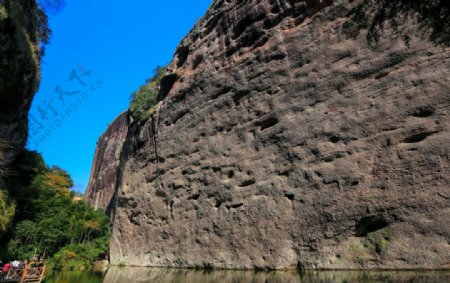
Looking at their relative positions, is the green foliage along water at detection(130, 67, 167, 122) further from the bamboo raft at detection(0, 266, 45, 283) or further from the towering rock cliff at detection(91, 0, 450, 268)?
the bamboo raft at detection(0, 266, 45, 283)

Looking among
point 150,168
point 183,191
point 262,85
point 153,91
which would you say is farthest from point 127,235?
point 262,85

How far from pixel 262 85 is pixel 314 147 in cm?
343

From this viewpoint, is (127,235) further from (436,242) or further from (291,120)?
(436,242)

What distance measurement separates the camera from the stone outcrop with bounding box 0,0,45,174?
14.4 m

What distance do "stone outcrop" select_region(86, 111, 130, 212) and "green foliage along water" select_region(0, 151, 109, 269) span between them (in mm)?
9622

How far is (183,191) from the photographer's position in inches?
552

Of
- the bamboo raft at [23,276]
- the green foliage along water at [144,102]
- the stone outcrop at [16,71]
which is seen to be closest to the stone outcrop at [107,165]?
the green foliage along water at [144,102]

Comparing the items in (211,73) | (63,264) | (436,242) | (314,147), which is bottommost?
(436,242)

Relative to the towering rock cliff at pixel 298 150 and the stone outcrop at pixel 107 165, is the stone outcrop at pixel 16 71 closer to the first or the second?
the towering rock cliff at pixel 298 150

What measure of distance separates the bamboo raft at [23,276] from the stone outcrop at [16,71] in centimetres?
514

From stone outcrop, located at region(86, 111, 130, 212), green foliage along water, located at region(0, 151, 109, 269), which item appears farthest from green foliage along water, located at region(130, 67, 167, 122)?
stone outcrop, located at region(86, 111, 130, 212)

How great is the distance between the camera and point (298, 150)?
10391 millimetres

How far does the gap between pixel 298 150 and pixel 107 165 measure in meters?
33.7

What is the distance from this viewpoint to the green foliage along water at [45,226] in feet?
66.5
